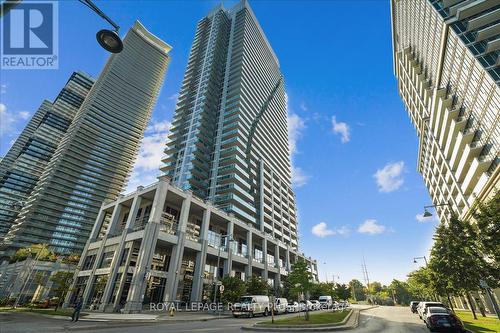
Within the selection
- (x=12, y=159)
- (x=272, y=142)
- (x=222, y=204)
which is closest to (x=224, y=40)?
(x=272, y=142)

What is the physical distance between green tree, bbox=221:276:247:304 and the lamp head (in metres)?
33.9

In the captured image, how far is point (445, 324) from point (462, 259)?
1062cm

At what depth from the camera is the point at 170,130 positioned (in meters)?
83.1

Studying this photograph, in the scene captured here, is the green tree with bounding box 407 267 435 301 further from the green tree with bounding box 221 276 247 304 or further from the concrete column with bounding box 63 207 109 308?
the concrete column with bounding box 63 207 109 308

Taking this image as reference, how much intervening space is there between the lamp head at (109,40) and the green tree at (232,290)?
33.9m

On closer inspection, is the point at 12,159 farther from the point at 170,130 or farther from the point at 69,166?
the point at 170,130

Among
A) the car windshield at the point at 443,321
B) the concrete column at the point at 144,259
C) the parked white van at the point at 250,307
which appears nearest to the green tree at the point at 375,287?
the parked white van at the point at 250,307

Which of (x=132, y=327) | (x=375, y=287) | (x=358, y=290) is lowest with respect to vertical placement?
(x=132, y=327)

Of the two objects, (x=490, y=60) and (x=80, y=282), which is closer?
(x=490, y=60)

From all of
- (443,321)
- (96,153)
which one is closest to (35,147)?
(96,153)

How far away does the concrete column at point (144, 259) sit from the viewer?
29861 millimetres

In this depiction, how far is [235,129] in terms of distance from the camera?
76812 mm

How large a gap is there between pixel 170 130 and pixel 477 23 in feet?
249

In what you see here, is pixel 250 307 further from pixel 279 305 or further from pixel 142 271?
pixel 142 271
